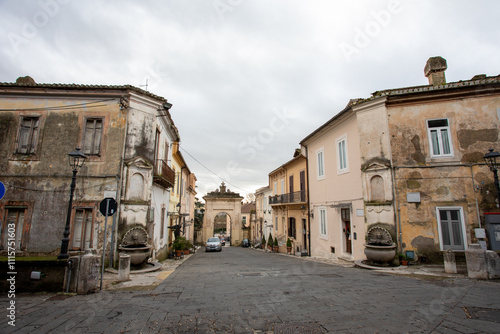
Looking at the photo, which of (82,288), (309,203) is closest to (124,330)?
(82,288)

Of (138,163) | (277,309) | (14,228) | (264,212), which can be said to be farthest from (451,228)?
(264,212)

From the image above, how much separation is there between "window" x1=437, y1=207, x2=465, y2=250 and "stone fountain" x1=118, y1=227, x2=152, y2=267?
38.7 feet

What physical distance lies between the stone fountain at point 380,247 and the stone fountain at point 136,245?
351 inches

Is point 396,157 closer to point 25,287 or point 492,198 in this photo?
point 492,198

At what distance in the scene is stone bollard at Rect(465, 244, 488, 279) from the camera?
7768 millimetres

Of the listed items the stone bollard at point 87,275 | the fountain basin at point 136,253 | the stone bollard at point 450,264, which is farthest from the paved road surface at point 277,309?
the fountain basin at point 136,253

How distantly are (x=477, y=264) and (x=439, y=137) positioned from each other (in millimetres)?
5497

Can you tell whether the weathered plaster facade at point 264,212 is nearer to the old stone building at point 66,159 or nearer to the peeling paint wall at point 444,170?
the peeling paint wall at point 444,170

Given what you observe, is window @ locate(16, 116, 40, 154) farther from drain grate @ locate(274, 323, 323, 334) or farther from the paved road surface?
drain grate @ locate(274, 323, 323, 334)

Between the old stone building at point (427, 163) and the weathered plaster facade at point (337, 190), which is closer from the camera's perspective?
the old stone building at point (427, 163)

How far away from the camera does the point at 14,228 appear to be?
33.8ft

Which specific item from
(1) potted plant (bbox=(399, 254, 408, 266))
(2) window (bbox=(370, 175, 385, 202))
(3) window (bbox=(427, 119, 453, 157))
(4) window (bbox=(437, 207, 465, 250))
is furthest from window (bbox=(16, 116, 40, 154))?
(4) window (bbox=(437, 207, 465, 250))

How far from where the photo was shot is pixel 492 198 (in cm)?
1029

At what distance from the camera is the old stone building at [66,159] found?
10406mm
